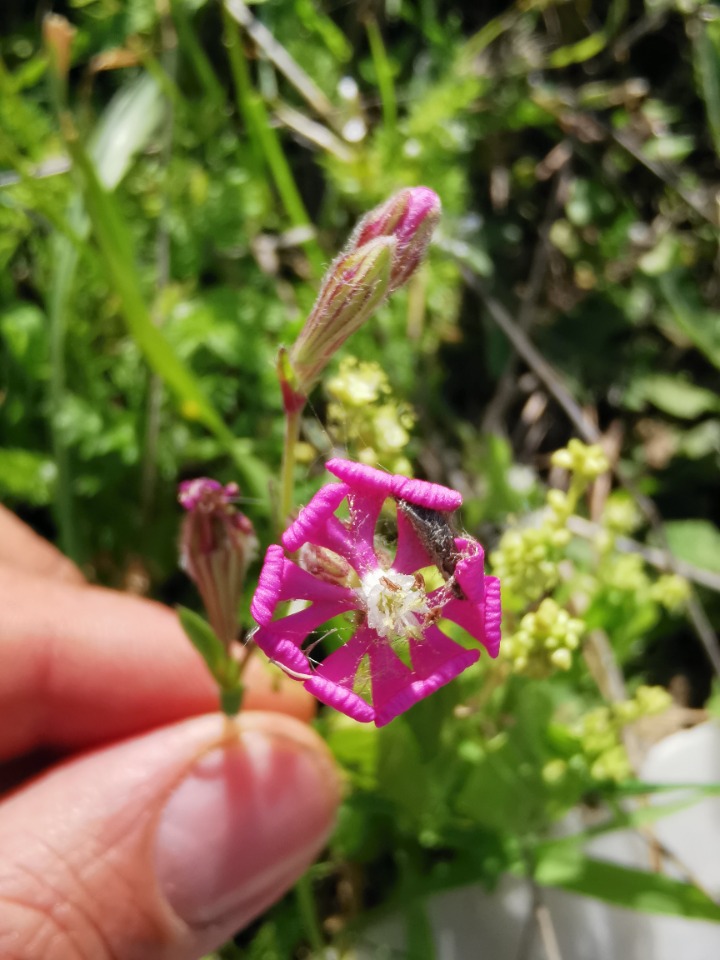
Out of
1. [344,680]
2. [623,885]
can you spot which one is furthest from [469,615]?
[623,885]

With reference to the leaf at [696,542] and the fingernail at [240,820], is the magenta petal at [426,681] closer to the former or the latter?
the fingernail at [240,820]

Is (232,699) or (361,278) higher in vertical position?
(361,278)

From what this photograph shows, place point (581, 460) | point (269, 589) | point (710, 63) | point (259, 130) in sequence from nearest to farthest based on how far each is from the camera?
point (269, 589) < point (581, 460) < point (259, 130) < point (710, 63)

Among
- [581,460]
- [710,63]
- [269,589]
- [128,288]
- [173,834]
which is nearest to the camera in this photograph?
[269,589]

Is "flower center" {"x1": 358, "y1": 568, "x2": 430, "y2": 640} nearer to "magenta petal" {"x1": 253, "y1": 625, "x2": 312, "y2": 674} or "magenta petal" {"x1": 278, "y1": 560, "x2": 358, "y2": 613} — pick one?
"magenta petal" {"x1": 278, "y1": 560, "x2": 358, "y2": 613}

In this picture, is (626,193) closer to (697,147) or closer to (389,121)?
(697,147)

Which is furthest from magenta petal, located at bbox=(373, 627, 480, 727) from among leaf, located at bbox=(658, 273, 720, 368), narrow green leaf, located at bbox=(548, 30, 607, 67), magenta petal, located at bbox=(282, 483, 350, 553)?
narrow green leaf, located at bbox=(548, 30, 607, 67)

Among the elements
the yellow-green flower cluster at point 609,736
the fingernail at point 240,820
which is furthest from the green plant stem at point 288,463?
the yellow-green flower cluster at point 609,736

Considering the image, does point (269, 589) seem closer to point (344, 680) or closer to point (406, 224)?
point (344, 680)
